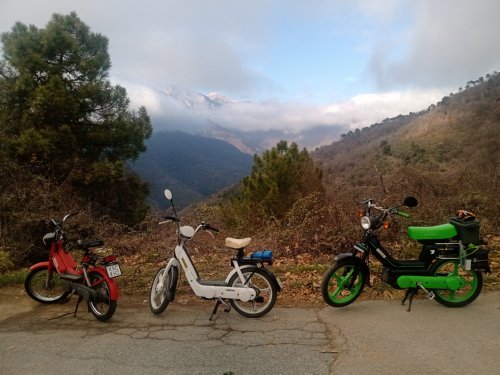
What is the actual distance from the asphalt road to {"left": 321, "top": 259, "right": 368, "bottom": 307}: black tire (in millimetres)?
114

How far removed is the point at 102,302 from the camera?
4824 mm

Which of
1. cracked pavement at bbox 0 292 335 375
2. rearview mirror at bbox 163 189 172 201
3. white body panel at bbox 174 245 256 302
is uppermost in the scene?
rearview mirror at bbox 163 189 172 201

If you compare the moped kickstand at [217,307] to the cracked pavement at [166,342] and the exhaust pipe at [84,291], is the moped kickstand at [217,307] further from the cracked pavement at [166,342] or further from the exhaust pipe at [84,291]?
the exhaust pipe at [84,291]

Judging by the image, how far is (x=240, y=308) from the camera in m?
4.70

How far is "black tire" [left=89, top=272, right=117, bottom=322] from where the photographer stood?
4648mm

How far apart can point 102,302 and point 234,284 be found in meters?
1.67

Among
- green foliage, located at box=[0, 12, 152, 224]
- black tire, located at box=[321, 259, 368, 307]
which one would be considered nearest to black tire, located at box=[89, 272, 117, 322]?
black tire, located at box=[321, 259, 368, 307]

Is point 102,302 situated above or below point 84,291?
below

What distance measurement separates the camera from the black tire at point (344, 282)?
15.5ft

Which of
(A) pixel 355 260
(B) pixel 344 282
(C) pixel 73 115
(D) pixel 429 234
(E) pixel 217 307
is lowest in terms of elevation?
(E) pixel 217 307

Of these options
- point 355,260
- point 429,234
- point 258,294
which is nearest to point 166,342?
point 258,294

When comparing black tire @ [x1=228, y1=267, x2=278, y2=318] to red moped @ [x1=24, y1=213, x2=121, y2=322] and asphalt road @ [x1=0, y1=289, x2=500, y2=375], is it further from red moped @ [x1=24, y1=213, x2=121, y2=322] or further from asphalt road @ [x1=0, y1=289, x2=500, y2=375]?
red moped @ [x1=24, y1=213, x2=121, y2=322]

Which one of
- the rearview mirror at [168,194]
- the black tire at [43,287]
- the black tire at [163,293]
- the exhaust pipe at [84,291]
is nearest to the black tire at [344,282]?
the black tire at [163,293]

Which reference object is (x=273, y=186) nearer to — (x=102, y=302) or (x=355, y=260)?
(x=355, y=260)
